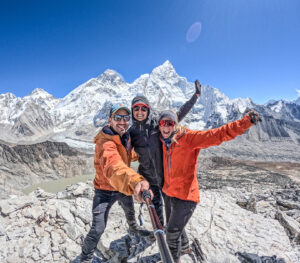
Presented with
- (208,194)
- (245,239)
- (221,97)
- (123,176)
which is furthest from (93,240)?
(221,97)

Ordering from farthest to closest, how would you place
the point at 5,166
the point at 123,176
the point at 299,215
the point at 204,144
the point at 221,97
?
the point at 221,97
the point at 5,166
the point at 299,215
the point at 204,144
the point at 123,176

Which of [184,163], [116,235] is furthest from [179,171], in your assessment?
[116,235]

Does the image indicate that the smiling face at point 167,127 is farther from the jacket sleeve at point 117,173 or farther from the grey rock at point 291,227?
the grey rock at point 291,227

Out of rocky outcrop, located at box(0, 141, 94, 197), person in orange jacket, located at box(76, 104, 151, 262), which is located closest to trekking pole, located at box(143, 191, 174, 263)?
person in orange jacket, located at box(76, 104, 151, 262)

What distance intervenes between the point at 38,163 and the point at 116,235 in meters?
52.4

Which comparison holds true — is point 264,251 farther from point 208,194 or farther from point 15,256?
point 15,256

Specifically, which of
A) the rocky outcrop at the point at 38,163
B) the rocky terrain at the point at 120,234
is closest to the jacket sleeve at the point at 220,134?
the rocky terrain at the point at 120,234

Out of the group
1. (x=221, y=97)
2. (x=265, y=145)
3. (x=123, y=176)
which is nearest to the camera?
(x=123, y=176)

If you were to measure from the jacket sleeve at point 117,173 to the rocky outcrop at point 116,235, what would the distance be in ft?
8.13

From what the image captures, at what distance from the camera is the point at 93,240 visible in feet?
9.82

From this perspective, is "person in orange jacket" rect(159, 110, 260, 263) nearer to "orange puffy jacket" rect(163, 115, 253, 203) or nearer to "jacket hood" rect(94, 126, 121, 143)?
"orange puffy jacket" rect(163, 115, 253, 203)

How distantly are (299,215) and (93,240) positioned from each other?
22.6 ft

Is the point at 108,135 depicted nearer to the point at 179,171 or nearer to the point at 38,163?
the point at 179,171

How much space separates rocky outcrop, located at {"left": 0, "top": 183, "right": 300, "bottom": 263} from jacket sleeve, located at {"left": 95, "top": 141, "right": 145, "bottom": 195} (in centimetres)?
248
